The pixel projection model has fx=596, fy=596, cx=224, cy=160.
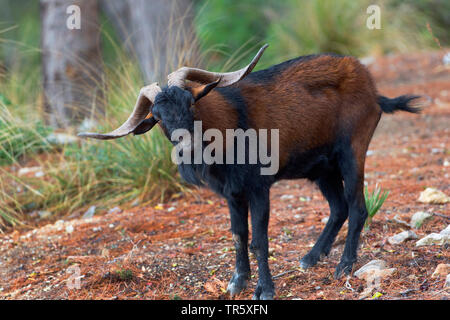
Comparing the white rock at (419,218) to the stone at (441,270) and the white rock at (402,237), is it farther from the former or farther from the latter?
the stone at (441,270)

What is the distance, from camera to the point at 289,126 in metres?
4.55

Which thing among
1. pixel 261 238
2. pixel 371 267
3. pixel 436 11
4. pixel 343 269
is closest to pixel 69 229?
pixel 261 238

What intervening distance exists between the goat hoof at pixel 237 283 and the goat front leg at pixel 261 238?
0.58 ft

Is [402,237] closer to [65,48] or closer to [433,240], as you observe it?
[433,240]

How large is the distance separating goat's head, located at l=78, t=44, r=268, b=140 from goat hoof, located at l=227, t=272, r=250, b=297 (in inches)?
51.7

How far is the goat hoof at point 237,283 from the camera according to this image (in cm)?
445

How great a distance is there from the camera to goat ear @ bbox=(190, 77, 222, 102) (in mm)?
4023

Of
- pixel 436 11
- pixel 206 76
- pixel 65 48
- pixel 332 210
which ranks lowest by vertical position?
pixel 332 210

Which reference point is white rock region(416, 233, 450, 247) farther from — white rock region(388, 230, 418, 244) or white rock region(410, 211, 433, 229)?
white rock region(410, 211, 433, 229)

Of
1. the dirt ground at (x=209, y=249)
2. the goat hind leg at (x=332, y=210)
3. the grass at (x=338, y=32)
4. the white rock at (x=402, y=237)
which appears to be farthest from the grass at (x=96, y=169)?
the grass at (x=338, y=32)

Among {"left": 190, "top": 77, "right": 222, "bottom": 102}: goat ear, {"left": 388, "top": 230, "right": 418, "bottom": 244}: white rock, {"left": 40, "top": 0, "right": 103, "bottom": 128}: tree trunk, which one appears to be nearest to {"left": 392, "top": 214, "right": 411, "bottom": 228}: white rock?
{"left": 388, "top": 230, "right": 418, "bottom": 244}: white rock

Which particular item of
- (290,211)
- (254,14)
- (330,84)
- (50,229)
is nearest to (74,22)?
(50,229)

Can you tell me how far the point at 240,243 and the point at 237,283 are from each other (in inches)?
11.8

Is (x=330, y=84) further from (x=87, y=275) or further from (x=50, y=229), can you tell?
(x=50, y=229)
